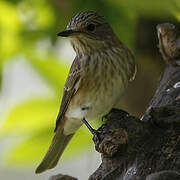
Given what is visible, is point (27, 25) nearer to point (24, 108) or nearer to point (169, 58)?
point (24, 108)

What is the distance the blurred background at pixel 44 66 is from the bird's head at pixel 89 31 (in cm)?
5

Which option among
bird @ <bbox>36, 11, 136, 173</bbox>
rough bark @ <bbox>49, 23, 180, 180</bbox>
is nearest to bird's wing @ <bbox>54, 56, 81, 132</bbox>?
bird @ <bbox>36, 11, 136, 173</bbox>

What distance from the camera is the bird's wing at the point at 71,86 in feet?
8.30

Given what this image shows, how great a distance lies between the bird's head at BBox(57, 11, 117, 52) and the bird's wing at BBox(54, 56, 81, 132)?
0.11m

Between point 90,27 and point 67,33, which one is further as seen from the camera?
point 90,27

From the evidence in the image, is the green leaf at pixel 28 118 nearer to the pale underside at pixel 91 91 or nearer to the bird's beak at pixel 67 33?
the pale underside at pixel 91 91

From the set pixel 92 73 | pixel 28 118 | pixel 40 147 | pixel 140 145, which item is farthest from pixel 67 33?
pixel 140 145

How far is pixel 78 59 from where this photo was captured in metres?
2.63

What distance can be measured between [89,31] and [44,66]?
30 centimetres

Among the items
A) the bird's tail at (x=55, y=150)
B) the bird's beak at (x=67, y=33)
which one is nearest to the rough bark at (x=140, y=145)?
the bird's beak at (x=67, y=33)

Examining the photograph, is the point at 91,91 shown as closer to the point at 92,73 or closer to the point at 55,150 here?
the point at 92,73

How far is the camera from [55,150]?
269 centimetres

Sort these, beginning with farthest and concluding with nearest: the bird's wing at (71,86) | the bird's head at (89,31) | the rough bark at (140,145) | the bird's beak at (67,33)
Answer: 1. the bird's wing at (71,86)
2. the bird's head at (89,31)
3. the bird's beak at (67,33)
4. the rough bark at (140,145)

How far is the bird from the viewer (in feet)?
8.20
